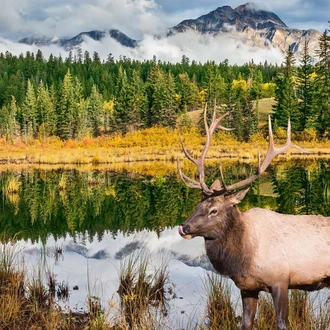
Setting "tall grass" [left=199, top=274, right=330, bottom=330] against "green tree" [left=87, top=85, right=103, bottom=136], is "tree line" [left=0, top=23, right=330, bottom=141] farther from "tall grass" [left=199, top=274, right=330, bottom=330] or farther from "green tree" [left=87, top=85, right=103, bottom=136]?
"tall grass" [left=199, top=274, right=330, bottom=330]

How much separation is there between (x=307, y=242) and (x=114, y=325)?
7.85 ft

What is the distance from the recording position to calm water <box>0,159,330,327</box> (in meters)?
8.27

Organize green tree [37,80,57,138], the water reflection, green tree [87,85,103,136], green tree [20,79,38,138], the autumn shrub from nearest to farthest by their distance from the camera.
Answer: the water reflection
the autumn shrub
green tree [37,80,57,138]
green tree [20,79,38,138]
green tree [87,85,103,136]

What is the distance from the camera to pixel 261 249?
4438 mm

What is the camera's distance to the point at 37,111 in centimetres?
7831

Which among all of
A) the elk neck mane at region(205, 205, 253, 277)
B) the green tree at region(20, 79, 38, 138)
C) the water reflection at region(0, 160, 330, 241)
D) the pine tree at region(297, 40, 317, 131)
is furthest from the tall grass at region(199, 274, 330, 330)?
the green tree at region(20, 79, 38, 138)

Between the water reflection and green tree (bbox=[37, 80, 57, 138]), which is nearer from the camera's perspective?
the water reflection

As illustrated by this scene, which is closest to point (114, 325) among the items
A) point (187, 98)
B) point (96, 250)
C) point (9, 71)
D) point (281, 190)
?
point (96, 250)

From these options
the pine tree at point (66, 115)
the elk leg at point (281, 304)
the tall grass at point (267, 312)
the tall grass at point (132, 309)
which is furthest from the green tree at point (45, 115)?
the elk leg at point (281, 304)

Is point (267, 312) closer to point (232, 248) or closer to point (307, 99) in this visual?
point (232, 248)

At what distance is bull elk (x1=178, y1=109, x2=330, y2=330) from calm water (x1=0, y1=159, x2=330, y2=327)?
165 cm

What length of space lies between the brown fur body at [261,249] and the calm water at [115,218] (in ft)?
5.42

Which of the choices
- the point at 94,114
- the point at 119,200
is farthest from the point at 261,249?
the point at 94,114

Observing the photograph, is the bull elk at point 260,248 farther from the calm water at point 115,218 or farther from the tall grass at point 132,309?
the calm water at point 115,218
